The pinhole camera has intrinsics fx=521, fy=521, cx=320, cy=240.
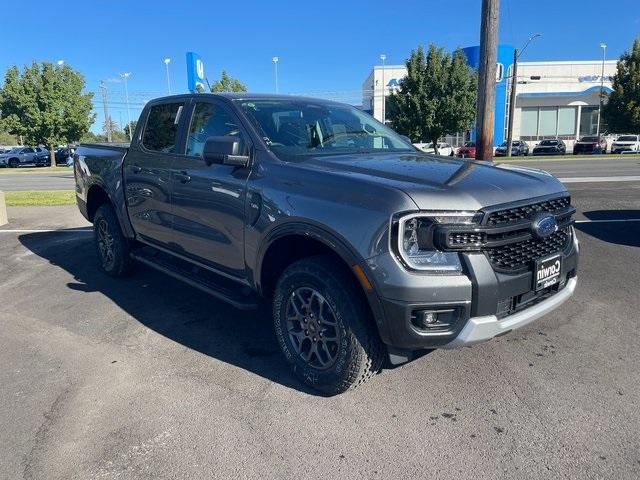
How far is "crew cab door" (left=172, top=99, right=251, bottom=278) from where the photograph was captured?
3.80 metres

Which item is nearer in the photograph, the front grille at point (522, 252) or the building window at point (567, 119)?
the front grille at point (522, 252)

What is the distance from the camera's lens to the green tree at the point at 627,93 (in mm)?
37125

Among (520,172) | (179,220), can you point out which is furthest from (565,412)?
(179,220)

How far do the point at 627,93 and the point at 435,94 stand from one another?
17.2 metres

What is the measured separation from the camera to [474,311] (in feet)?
9.20

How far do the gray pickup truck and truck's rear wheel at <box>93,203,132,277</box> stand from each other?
42.3 inches

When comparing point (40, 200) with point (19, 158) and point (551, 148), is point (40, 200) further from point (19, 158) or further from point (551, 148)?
point (551, 148)

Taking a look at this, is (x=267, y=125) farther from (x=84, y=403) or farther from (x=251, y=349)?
(x=84, y=403)

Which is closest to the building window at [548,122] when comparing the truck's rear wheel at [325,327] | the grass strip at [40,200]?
the grass strip at [40,200]

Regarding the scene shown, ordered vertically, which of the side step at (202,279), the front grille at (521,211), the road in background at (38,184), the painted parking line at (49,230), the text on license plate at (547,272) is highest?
the front grille at (521,211)

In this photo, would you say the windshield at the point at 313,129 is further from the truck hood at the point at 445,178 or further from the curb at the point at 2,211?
the curb at the point at 2,211

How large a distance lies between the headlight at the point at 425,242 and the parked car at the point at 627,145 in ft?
149

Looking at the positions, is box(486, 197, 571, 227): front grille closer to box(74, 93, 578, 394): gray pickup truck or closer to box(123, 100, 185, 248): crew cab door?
box(74, 93, 578, 394): gray pickup truck

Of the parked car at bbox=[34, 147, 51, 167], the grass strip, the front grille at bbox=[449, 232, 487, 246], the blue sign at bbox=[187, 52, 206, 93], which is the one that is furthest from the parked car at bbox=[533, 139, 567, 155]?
the front grille at bbox=[449, 232, 487, 246]
